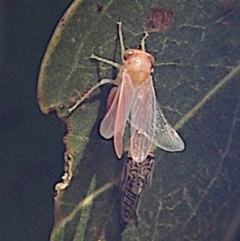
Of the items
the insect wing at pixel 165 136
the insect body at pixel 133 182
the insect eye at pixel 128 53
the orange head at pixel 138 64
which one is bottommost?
the insect body at pixel 133 182

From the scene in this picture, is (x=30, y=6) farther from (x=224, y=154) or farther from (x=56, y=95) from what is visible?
(x=224, y=154)

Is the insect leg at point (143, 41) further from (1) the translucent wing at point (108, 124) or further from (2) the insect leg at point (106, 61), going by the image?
(1) the translucent wing at point (108, 124)

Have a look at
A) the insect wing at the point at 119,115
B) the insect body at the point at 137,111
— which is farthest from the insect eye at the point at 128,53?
the insect wing at the point at 119,115

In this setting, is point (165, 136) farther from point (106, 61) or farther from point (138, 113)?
point (106, 61)

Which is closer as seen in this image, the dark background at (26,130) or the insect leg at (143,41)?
the insect leg at (143,41)

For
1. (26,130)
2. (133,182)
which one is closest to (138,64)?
(133,182)

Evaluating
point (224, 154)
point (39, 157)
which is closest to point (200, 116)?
point (224, 154)
